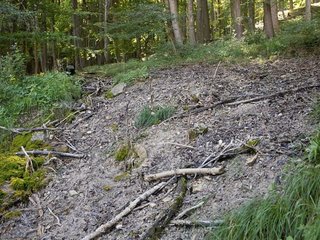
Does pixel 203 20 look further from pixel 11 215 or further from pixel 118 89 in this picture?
pixel 11 215

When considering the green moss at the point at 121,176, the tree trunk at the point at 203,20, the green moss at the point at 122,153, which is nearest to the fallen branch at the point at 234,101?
the green moss at the point at 122,153

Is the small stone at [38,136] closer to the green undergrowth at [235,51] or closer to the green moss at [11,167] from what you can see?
the green moss at [11,167]

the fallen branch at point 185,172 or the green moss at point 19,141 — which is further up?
the green moss at point 19,141

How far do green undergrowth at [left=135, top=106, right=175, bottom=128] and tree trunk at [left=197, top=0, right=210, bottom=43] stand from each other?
10881 mm

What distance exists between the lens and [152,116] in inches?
260

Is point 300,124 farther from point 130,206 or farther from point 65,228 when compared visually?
point 65,228

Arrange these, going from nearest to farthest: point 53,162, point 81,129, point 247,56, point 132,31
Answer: point 53,162 → point 81,129 → point 247,56 → point 132,31

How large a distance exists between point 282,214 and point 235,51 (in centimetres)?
851

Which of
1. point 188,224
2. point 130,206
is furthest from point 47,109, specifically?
point 188,224

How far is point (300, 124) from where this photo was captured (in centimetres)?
482

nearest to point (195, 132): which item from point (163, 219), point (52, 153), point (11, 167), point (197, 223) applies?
point (163, 219)

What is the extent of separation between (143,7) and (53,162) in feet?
19.6

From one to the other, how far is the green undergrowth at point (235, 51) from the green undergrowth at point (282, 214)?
6476 mm

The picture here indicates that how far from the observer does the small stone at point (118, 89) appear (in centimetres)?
873
